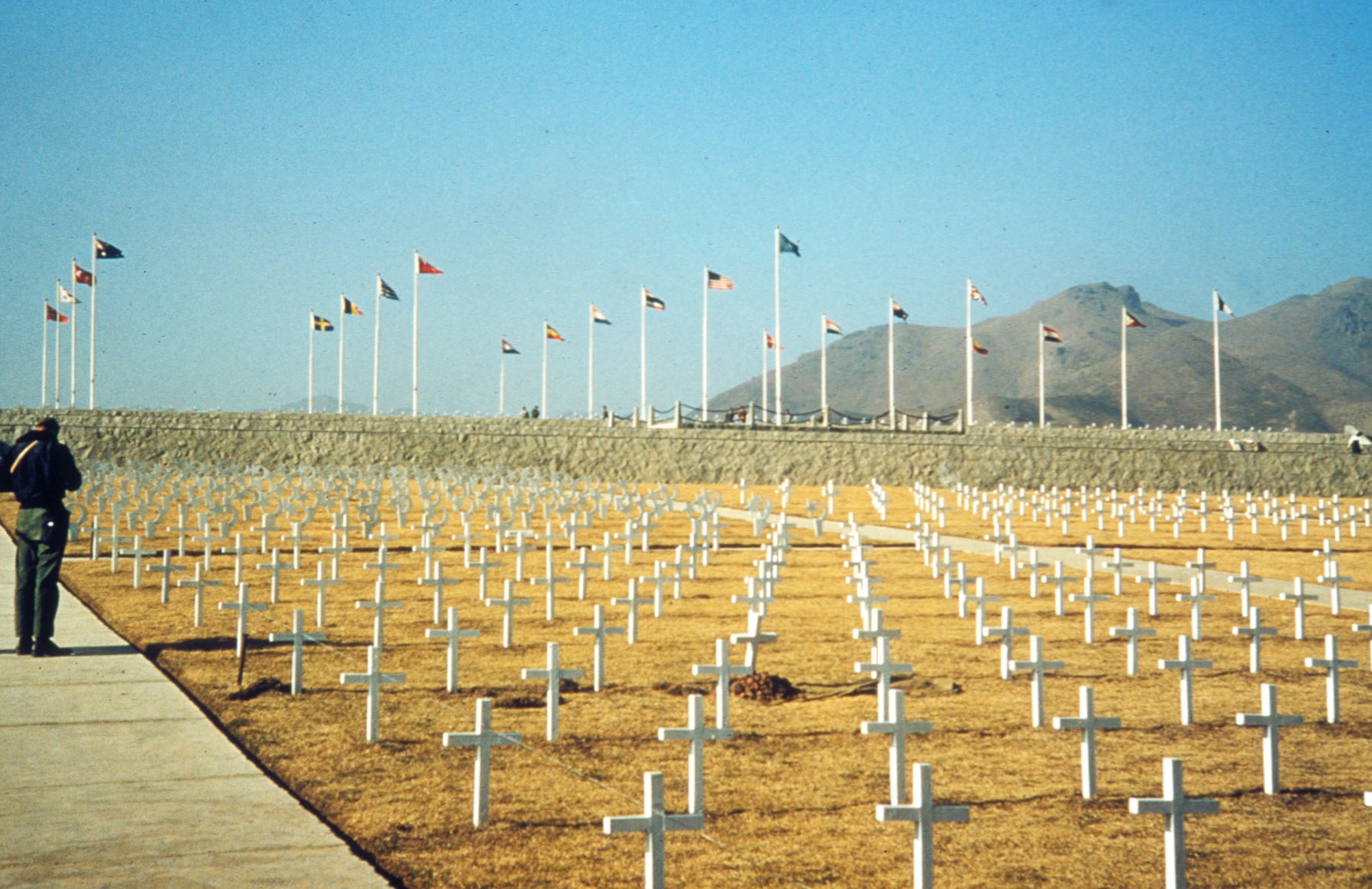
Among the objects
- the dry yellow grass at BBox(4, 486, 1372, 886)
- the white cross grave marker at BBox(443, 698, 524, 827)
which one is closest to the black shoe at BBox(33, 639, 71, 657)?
the dry yellow grass at BBox(4, 486, 1372, 886)

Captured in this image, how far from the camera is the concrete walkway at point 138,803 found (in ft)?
14.9

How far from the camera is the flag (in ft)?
134

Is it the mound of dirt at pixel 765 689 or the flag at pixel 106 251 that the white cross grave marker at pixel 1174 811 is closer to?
the mound of dirt at pixel 765 689

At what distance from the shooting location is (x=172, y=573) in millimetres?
15203

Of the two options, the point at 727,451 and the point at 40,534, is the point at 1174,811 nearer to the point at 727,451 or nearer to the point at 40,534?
the point at 40,534

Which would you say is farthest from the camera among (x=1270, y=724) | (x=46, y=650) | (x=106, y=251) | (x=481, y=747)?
(x=106, y=251)

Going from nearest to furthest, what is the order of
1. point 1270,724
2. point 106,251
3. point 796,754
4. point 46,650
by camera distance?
point 1270,724, point 796,754, point 46,650, point 106,251

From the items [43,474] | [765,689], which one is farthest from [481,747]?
[43,474]

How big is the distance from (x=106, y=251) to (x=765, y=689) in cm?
3842

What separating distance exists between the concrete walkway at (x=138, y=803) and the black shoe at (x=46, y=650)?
0.93 m

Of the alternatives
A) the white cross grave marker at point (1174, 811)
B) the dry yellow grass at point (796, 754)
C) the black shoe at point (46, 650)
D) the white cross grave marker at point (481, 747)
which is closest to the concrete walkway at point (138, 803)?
the dry yellow grass at point (796, 754)

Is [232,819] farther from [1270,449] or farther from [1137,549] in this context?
[1270,449]

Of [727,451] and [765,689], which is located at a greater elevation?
[727,451]

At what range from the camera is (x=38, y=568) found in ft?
30.1
